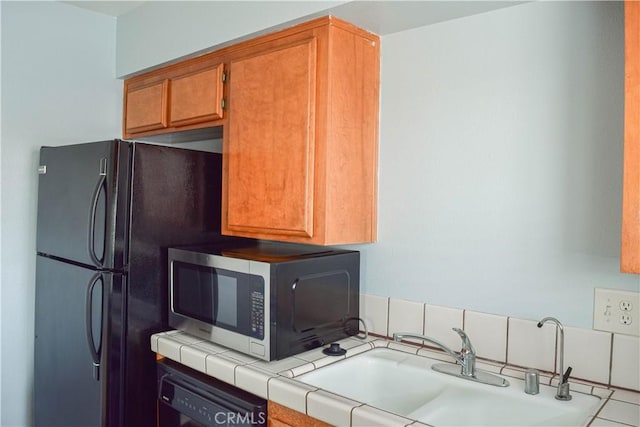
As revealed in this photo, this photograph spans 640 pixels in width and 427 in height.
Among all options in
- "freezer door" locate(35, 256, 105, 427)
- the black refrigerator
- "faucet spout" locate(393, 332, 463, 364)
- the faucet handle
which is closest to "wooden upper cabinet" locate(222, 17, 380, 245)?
the black refrigerator

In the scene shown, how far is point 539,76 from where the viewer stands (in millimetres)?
1484

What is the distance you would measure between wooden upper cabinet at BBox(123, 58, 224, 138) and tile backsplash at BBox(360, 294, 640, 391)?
102cm

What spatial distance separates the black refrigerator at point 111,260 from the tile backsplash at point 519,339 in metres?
0.83

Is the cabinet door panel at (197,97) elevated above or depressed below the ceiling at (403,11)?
below

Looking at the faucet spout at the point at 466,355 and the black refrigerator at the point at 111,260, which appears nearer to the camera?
the faucet spout at the point at 466,355

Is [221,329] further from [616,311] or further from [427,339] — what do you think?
[616,311]

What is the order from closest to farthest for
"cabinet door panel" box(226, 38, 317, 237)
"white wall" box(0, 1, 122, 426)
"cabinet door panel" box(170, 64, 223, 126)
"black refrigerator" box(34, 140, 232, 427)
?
1. "cabinet door panel" box(226, 38, 317, 237)
2. "black refrigerator" box(34, 140, 232, 427)
3. "cabinet door panel" box(170, 64, 223, 126)
4. "white wall" box(0, 1, 122, 426)

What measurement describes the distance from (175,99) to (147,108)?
0.23 meters

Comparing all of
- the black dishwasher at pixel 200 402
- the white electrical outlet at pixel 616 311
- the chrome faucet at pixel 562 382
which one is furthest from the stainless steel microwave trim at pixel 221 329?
the white electrical outlet at pixel 616 311

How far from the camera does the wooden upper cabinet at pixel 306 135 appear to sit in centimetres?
165

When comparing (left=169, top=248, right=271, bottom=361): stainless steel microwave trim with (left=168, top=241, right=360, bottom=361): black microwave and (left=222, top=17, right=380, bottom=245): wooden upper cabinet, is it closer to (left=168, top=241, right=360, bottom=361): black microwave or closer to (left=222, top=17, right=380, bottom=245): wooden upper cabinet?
(left=168, top=241, right=360, bottom=361): black microwave

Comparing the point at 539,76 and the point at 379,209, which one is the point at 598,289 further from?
the point at 379,209

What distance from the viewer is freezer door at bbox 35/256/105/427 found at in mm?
1859
